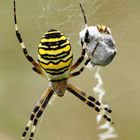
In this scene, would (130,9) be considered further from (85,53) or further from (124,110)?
(85,53)

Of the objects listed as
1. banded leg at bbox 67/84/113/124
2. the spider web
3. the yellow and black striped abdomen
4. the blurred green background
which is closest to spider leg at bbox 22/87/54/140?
banded leg at bbox 67/84/113/124

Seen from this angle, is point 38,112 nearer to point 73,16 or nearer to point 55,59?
point 73,16

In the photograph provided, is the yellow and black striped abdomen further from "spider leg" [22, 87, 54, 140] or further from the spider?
"spider leg" [22, 87, 54, 140]

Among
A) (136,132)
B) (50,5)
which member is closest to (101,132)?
(136,132)

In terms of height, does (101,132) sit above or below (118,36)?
below

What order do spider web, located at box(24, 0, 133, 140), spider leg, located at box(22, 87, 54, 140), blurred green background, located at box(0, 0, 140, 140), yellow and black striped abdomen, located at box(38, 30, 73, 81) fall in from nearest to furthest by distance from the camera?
1. yellow and black striped abdomen, located at box(38, 30, 73, 81)
2. spider leg, located at box(22, 87, 54, 140)
3. spider web, located at box(24, 0, 133, 140)
4. blurred green background, located at box(0, 0, 140, 140)

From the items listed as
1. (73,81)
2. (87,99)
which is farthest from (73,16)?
(73,81)

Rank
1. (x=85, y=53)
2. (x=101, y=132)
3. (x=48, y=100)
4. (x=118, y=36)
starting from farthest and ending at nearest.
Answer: (x=118, y=36) < (x=101, y=132) < (x=48, y=100) < (x=85, y=53)
